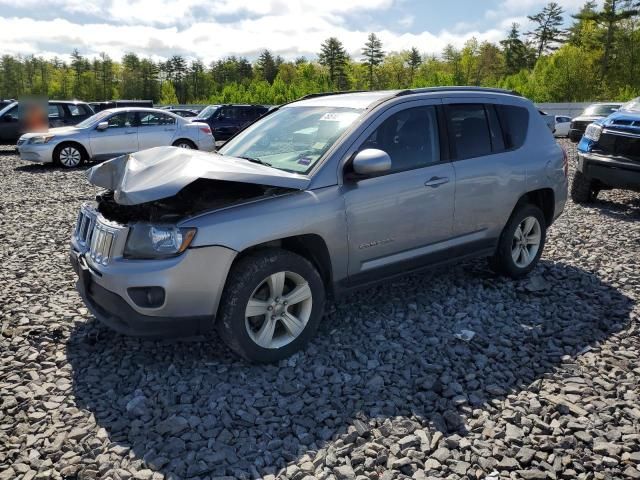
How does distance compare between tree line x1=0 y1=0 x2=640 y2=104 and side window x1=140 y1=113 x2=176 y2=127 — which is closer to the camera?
side window x1=140 y1=113 x2=176 y2=127

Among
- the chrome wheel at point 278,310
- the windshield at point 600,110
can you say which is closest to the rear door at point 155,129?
the chrome wheel at point 278,310

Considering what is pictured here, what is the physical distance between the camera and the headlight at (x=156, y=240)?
10.0 feet

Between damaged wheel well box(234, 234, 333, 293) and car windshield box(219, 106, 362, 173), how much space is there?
19.5 inches

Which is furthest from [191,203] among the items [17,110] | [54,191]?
[17,110]

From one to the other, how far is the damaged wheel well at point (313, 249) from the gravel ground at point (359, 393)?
1.86 ft

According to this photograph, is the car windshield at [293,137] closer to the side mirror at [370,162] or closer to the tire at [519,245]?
the side mirror at [370,162]

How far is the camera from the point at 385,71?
270 feet

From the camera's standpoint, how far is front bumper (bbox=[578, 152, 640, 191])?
7.57m

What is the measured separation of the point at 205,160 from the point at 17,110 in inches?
659

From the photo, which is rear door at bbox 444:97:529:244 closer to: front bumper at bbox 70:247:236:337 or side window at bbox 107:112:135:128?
front bumper at bbox 70:247:236:337

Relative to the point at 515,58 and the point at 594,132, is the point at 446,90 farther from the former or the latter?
the point at 515,58

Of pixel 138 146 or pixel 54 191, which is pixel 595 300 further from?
pixel 138 146

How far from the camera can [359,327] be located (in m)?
4.10

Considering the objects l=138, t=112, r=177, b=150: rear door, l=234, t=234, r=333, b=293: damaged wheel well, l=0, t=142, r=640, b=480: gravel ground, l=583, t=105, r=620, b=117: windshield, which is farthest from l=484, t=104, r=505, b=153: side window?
l=583, t=105, r=620, b=117: windshield
